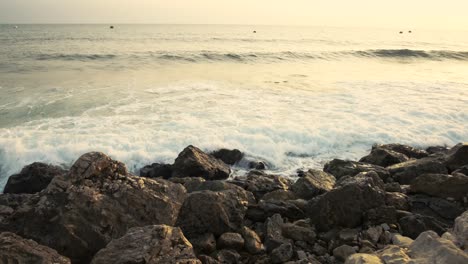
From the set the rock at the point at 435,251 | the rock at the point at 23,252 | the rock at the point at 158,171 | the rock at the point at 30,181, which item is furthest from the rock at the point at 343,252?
the rock at the point at 30,181

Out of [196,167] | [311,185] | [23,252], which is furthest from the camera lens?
[196,167]

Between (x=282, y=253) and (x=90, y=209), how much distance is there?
248 cm

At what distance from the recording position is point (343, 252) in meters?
4.88

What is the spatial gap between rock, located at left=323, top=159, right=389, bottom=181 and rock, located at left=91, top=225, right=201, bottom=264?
16.9ft

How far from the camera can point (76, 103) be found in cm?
1445

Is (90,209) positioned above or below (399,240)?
above

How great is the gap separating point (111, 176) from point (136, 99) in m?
10.9

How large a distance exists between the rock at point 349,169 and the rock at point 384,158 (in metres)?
0.73

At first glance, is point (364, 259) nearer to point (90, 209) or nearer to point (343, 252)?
point (343, 252)

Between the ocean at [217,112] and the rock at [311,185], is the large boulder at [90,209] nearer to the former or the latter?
the rock at [311,185]

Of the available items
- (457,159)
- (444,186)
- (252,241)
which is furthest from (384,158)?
(252,241)

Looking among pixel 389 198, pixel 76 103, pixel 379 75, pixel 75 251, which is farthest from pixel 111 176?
pixel 379 75

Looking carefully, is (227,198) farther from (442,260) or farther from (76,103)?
(76,103)

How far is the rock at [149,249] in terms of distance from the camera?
3542 millimetres
